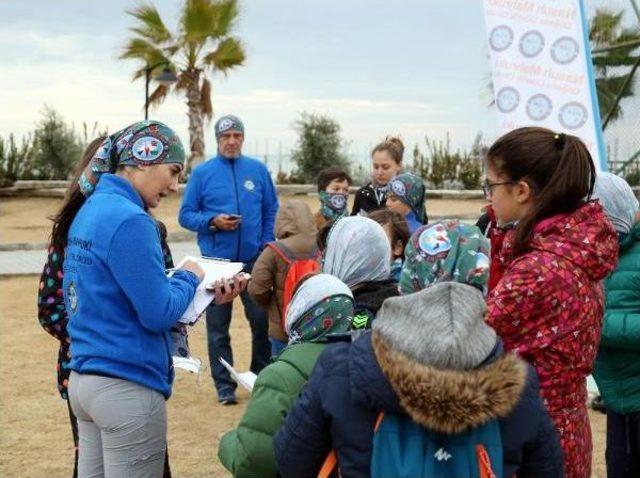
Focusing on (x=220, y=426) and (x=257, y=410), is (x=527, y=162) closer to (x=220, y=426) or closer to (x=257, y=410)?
(x=257, y=410)

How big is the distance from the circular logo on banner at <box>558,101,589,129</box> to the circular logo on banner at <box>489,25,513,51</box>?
0.65 meters

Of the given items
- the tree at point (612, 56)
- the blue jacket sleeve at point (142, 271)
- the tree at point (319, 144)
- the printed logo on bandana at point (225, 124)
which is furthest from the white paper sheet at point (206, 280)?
the tree at point (319, 144)

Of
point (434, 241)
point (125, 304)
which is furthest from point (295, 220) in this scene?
point (434, 241)

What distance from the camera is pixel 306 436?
2361 millimetres

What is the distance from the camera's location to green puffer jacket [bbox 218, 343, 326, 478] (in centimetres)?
271

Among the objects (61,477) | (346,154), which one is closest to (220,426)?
(61,477)

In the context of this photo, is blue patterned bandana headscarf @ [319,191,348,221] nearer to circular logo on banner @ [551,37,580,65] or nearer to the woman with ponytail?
circular logo on banner @ [551,37,580,65]

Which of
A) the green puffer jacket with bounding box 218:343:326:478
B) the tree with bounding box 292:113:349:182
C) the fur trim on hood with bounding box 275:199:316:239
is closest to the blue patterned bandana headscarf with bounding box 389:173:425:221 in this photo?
the fur trim on hood with bounding box 275:199:316:239

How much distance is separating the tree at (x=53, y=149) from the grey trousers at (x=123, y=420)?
90.2 ft

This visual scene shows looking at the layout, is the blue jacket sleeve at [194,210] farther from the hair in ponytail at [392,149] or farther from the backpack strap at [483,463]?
the backpack strap at [483,463]

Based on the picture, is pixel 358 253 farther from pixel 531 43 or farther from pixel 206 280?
pixel 531 43

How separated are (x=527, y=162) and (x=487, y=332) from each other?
91cm

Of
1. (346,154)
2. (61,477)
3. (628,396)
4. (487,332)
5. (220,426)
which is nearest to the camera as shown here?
(487,332)

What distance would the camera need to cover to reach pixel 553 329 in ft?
9.44
